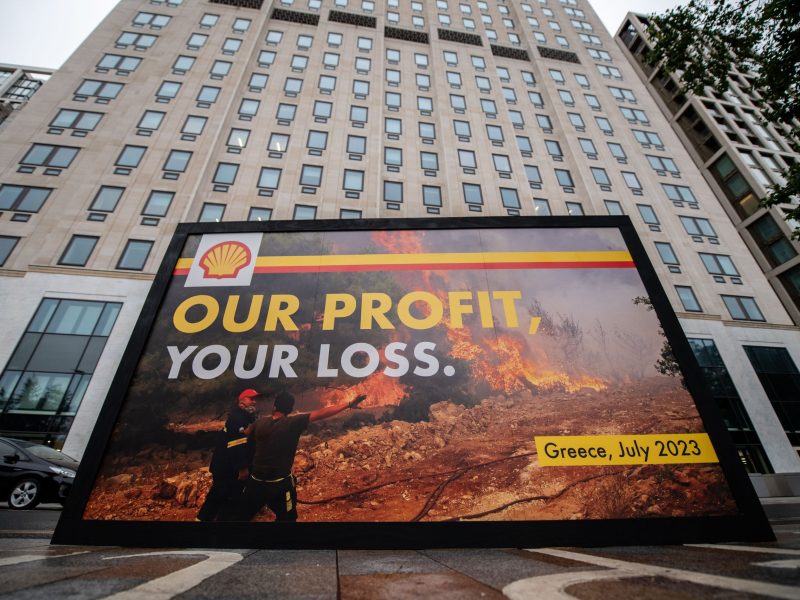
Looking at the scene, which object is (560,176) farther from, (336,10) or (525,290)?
(336,10)

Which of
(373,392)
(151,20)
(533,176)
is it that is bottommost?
(373,392)

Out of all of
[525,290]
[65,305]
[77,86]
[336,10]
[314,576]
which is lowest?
[314,576]

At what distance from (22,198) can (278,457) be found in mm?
24375

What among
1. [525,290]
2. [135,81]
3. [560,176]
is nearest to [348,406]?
[525,290]

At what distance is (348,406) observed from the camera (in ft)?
22.7

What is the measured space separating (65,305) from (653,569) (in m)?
23.3

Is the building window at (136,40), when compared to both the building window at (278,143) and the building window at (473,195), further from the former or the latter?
the building window at (473,195)

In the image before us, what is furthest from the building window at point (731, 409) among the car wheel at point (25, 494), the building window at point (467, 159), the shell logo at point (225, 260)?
the car wheel at point (25, 494)

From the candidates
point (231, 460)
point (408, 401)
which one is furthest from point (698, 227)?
point (231, 460)

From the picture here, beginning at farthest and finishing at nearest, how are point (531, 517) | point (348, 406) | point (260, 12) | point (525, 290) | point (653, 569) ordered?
point (260, 12), point (525, 290), point (348, 406), point (531, 517), point (653, 569)

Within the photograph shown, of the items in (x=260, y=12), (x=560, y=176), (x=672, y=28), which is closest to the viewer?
(x=672, y=28)

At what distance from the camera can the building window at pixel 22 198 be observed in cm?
1908

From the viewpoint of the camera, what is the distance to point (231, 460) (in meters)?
6.36

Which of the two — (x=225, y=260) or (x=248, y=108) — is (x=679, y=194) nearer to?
(x=225, y=260)
